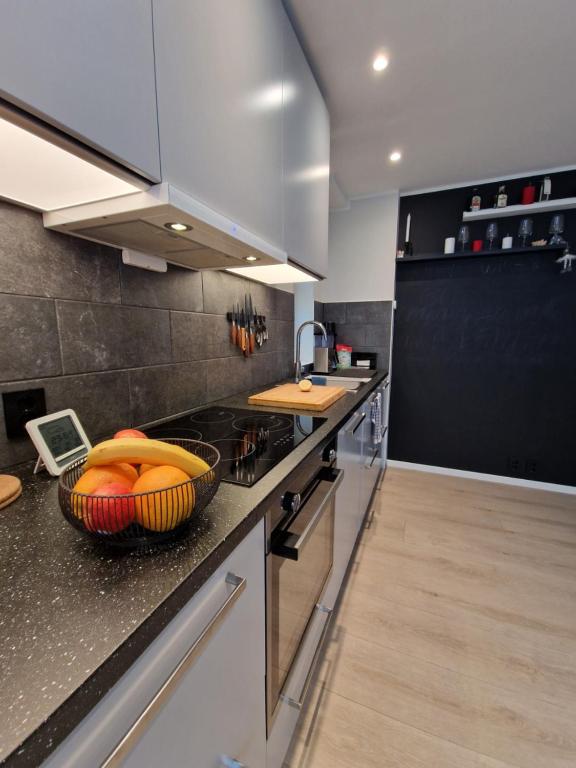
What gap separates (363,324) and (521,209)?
4.50 feet

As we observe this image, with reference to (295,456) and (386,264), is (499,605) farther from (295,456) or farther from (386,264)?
(386,264)

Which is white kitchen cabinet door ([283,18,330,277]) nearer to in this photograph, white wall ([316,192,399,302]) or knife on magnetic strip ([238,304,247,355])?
knife on magnetic strip ([238,304,247,355])

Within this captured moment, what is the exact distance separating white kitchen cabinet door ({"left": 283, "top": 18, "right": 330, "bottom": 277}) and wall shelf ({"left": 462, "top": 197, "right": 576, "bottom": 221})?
1479 millimetres

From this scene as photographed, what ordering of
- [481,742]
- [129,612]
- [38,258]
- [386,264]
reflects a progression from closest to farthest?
[129,612]
[38,258]
[481,742]
[386,264]

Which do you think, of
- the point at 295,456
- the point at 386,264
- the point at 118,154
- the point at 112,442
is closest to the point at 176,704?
the point at 112,442

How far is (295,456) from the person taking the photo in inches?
34.0

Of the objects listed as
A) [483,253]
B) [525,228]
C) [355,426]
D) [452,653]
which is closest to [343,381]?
[355,426]

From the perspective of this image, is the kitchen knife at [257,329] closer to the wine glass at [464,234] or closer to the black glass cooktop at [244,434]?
the black glass cooktop at [244,434]

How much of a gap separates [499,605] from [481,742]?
658mm

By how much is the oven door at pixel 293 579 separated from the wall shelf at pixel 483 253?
2.32 meters

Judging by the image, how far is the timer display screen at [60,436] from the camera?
0.74 meters

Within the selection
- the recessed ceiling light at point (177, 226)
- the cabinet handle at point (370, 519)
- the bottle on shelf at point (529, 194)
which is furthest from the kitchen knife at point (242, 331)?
the bottle on shelf at point (529, 194)

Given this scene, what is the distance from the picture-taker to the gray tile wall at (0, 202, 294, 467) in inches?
30.4

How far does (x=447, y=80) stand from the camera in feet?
4.91
